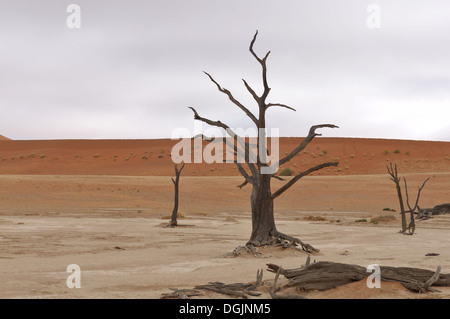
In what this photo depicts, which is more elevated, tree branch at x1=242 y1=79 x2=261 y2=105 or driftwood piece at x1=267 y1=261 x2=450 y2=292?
tree branch at x1=242 y1=79 x2=261 y2=105

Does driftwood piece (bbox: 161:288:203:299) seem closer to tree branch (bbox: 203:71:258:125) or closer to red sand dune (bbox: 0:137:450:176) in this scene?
tree branch (bbox: 203:71:258:125)

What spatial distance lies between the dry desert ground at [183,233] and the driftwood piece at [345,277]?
0.47 ft

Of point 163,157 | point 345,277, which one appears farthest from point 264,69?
point 163,157

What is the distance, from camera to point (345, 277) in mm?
A: 8102

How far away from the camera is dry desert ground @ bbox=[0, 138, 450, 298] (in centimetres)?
966

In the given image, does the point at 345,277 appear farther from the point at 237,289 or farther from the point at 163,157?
the point at 163,157

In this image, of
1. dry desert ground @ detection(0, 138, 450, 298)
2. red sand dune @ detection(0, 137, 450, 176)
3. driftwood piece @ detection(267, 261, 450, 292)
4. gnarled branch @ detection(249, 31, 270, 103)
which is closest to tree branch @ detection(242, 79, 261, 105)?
gnarled branch @ detection(249, 31, 270, 103)

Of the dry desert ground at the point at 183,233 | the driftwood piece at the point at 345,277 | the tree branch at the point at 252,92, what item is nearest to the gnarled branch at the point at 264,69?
the tree branch at the point at 252,92

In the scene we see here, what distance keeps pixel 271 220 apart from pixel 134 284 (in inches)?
227

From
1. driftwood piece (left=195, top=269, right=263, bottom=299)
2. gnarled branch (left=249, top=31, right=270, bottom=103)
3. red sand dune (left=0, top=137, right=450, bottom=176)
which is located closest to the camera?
driftwood piece (left=195, top=269, right=263, bottom=299)

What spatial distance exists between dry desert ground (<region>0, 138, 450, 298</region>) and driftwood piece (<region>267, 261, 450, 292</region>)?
14 cm

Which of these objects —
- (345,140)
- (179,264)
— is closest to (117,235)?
(179,264)

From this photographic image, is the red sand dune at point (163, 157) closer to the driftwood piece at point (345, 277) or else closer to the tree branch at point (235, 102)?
the tree branch at point (235, 102)
